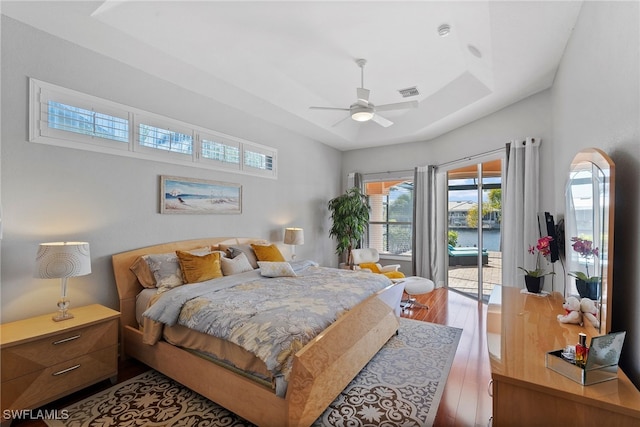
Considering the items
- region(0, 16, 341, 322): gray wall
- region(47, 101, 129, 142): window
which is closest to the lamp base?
region(0, 16, 341, 322): gray wall

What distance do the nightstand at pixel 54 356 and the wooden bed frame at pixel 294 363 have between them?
37 centimetres

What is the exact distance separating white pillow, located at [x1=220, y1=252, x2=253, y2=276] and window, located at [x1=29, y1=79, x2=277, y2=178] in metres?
1.28

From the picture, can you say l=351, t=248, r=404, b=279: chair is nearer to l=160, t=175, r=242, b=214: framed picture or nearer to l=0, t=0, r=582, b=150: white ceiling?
l=160, t=175, r=242, b=214: framed picture

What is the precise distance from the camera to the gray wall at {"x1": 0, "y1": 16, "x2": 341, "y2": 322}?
7.59 feet

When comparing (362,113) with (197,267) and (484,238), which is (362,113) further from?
(484,238)

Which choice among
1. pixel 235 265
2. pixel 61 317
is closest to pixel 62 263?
pixel 61 317

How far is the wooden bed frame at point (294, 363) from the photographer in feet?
5.73

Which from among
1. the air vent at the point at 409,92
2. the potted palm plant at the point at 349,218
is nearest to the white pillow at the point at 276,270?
the potted palm plant at the point at 349,218

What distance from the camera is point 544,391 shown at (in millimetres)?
1172

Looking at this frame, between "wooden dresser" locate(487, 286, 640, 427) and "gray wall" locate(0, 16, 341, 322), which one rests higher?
"gray wall" locate(0, 16, 341, 322)

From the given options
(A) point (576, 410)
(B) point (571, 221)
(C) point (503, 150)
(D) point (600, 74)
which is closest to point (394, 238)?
(C) point (503, 150)

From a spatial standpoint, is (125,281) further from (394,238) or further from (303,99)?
(394,238)

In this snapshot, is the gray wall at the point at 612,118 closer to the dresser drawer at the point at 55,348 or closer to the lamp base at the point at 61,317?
the dresser drawer at the point at 55,348

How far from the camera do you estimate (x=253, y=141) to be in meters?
4.43
